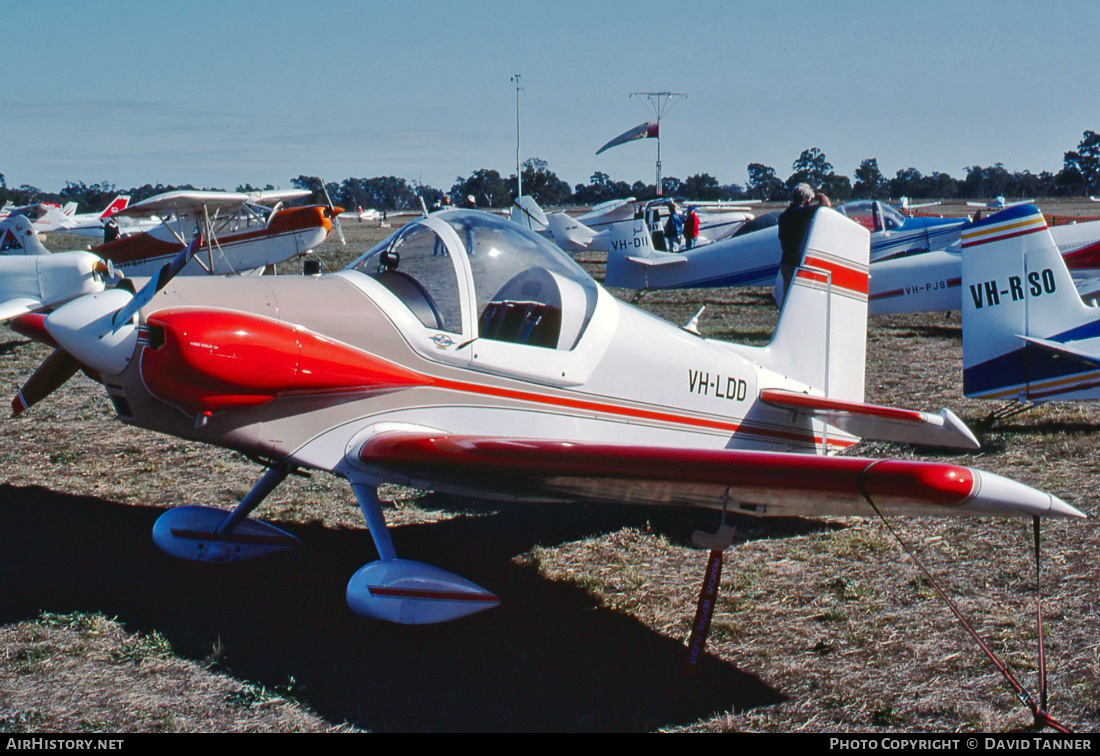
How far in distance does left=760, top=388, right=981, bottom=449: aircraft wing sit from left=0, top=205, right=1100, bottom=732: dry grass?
68 centimetres

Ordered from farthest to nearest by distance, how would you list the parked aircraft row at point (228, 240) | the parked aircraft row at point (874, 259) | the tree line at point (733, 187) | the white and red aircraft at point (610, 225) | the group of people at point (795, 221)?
the tree line at point (733, 187)
the white and red aircraft at point (610, 225)
the parked aircraft row at point (228, 240)
the parked aircraft row at point (874, 259)
the group of people at point (795, 221)

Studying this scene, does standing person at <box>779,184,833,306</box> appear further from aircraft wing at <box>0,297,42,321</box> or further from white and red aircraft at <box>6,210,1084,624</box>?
aircraft wing at <box>0,297,42,321</box>

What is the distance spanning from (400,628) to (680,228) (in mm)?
20686

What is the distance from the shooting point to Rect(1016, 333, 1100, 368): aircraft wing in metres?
6.55

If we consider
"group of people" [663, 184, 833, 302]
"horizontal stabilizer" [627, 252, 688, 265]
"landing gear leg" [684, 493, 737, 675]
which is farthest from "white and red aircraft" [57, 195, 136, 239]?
"landing gear leg" [684, 493, 737, 675]

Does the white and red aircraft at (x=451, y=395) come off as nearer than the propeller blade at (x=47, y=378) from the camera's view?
Yes

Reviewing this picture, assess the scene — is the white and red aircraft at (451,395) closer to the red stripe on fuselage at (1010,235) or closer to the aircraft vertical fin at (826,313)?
the aircraft vertical fin at (826,313)

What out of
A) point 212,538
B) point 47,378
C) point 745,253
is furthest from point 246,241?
point 212,538

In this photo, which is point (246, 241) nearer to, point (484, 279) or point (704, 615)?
point (484, 279)

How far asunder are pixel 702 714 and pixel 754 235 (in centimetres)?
1366

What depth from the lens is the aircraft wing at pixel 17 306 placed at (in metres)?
10.8

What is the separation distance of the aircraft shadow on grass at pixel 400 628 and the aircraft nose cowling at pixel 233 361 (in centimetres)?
106

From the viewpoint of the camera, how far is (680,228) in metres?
23.6

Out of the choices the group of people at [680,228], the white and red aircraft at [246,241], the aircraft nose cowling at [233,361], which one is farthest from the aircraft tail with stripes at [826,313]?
the group of people at [680,228]
